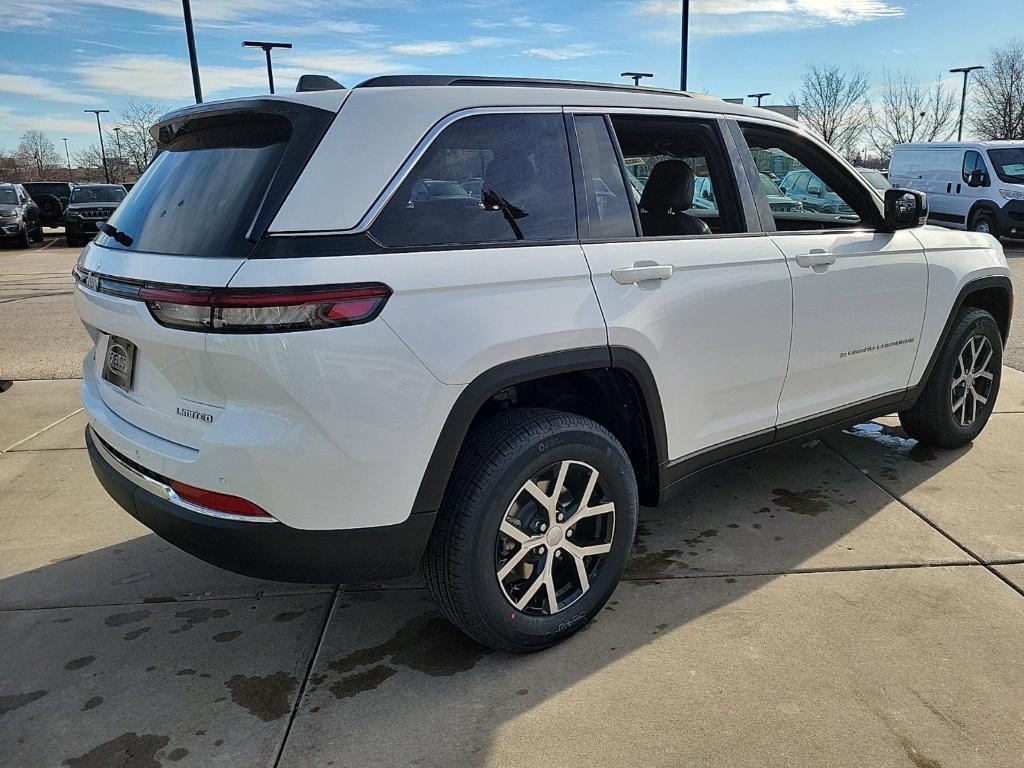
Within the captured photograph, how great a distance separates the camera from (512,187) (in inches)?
104

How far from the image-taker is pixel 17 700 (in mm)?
2602

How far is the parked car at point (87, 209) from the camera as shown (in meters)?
21.7

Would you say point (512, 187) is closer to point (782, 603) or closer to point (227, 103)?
point (227, 103)

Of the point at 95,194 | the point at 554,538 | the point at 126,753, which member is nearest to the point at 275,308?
the point at 554,538

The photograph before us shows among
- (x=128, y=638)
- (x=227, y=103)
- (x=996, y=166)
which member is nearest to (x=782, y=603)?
(x=128, y=638)

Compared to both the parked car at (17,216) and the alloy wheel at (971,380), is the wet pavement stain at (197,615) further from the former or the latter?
the parked car at (17,216)

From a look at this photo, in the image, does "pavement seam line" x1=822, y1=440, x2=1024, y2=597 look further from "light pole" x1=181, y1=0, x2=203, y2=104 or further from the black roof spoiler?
"light pole" x1=181, y1=0, x2=203, y2=104

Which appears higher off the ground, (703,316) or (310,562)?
(703,316)

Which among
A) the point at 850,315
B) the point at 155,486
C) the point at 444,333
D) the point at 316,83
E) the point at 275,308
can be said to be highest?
the point at 316,83

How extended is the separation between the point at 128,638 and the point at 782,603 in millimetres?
2372

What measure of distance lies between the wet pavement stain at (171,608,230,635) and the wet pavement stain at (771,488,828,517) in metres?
2.55

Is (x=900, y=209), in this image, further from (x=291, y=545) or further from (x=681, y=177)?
(x=291, y=545)

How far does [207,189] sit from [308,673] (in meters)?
1.57

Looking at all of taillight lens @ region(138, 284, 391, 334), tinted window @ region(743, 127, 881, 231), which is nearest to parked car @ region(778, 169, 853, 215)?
tinted window @ region(743, 127, 881, 231)
